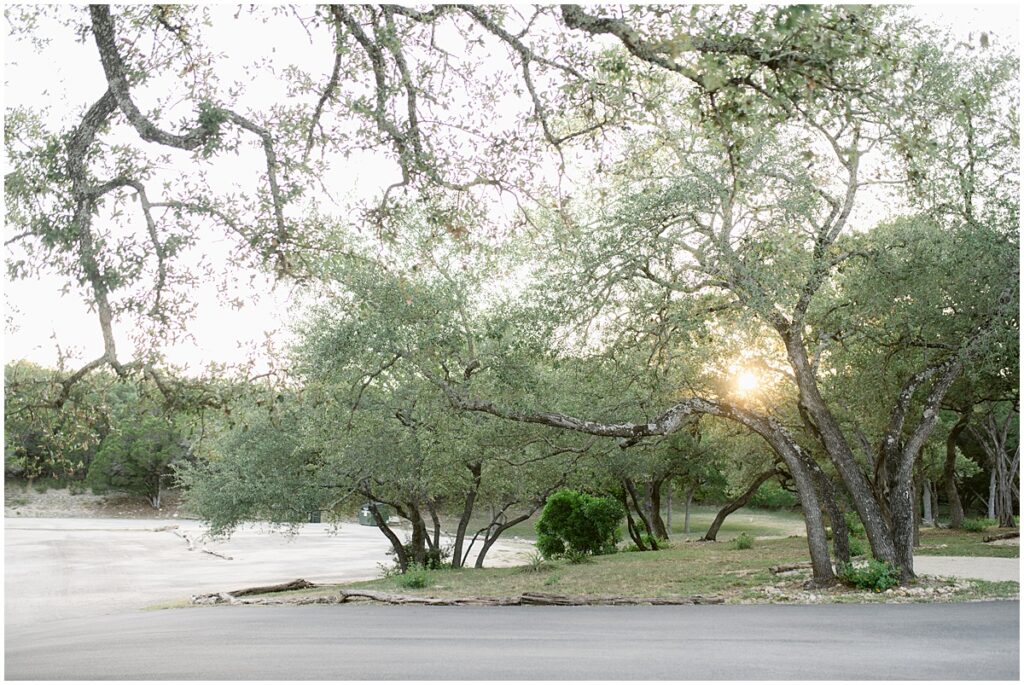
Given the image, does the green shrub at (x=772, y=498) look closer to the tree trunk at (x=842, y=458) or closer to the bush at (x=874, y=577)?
the tree trunk at (x=842, y=458)

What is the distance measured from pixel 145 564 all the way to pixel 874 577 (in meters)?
21.2

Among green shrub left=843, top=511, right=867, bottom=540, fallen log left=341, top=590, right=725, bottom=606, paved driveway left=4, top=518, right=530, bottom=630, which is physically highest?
green shrub left=843, top=511, right=867, bottom=540

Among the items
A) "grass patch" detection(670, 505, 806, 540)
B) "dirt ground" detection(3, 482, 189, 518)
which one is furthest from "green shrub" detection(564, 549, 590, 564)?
"dirt ground" detection(3, 482, 189, 518)

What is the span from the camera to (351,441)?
16.6m

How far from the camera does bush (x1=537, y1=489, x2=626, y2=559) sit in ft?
77.8

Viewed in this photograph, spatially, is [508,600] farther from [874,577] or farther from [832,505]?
[832,505]

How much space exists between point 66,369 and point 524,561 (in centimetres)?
1924

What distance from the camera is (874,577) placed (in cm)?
1266

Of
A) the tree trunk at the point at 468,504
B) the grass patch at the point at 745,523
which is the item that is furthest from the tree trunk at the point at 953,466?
the tree trunk at the point at 468,504

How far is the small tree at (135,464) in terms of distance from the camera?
46969 millimetres

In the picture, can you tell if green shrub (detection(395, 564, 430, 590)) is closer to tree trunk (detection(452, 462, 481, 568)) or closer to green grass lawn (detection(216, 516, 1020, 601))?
green grass lawn (detection(216, 516, 1020, 601))

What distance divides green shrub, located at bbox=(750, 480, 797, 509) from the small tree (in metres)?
33.0

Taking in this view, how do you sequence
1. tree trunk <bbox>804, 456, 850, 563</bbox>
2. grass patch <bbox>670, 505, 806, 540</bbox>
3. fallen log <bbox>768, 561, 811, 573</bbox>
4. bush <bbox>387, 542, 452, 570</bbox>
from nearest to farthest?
1. tree trunk <bbox>804, 456, 850, 563</bbox>
2. fallen log <bbox>768, 561, 811, 573</bbox>
3. bush <bbox>387, 542, 452, 570</bbox>
4. grass patch <bbox>670, 505, 806, 540</bbox>

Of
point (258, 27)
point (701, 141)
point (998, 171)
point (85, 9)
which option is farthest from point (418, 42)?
point (998, 171)
